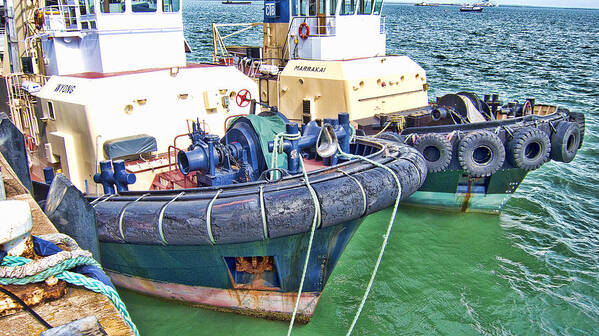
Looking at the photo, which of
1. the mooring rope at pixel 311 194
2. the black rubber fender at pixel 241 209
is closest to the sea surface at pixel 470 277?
the mooring rope at pixel 311 194

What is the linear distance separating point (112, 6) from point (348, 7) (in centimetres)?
584

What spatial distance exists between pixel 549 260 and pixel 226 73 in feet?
22.1

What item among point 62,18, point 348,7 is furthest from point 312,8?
point 62,18

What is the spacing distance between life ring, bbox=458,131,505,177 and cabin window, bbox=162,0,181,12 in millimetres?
6244

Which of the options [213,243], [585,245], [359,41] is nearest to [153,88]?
[213,243]

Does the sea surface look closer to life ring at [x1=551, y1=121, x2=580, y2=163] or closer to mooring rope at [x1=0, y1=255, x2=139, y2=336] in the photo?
life ring at [x1=551, y1=121, x2=580, y2=163]

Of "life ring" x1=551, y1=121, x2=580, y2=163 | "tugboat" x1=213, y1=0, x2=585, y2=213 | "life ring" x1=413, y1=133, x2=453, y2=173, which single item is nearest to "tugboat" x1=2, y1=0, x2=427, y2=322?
"life ring" x1=413, y1=133, x2=453, y2=173

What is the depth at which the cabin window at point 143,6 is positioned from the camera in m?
9.03

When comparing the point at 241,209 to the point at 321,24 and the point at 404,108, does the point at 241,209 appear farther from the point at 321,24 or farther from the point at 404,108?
the point at 321,24

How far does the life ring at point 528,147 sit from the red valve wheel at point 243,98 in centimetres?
502

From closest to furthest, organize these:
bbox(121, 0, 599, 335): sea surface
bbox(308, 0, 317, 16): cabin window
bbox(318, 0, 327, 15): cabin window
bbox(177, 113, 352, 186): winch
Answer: bbox(177, 113, 352, 186): winch < bbox(121, 0, 599, 335): sea surface < bbox(318, 0, 327, 15): cabin window < bbox(308, 0, 317, 16): cabin window

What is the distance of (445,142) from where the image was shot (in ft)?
28.6

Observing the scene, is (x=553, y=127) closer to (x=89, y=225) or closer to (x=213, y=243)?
(x=213, y=243)

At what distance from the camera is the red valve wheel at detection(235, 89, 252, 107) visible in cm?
888
